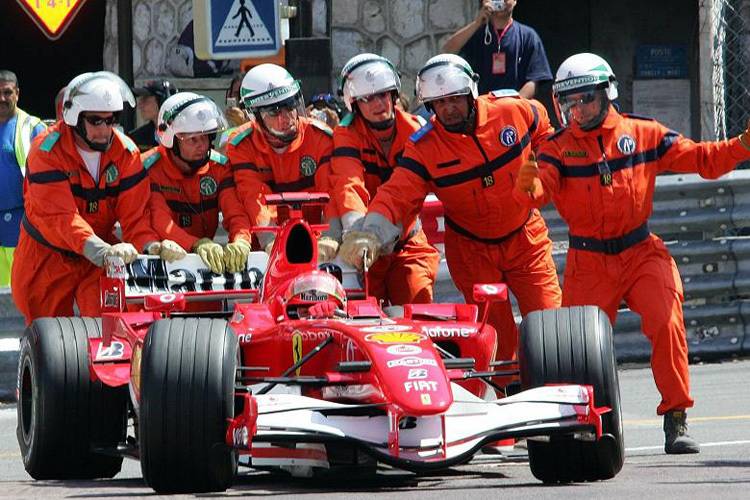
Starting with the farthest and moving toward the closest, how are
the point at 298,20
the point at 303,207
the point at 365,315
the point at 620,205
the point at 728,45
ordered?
the point at 728,45
the point at 298,20
the point at 303,207
the point at 620,205
the point at 365,315

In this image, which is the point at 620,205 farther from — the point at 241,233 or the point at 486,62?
the point at 486,62

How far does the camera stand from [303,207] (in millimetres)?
10672

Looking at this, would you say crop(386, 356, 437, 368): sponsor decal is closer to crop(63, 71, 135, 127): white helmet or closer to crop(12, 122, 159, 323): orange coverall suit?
crop(12, 122, 159, 323): orange coverall suit

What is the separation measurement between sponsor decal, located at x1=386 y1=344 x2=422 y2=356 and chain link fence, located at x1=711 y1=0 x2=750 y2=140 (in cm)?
777

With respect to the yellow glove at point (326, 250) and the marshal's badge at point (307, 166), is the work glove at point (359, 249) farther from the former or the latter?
the marshal's badge at point (307, 166)

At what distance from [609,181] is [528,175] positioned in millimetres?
466

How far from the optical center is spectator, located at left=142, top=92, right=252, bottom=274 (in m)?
10.9

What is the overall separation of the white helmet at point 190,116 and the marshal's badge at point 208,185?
33 centimetres

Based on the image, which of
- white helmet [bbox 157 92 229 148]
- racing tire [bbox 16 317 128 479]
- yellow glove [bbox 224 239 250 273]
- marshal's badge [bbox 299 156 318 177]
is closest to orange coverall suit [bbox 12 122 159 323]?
white helmet [bbox 157 92 229 148]

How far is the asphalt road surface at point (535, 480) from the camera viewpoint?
25.2ft

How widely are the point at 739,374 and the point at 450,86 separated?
12.0 ft

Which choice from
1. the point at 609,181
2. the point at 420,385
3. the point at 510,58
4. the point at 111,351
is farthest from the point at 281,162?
the point at 420,385

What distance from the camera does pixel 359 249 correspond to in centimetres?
1005

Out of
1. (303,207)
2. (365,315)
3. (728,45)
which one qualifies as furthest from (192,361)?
(728,45)
